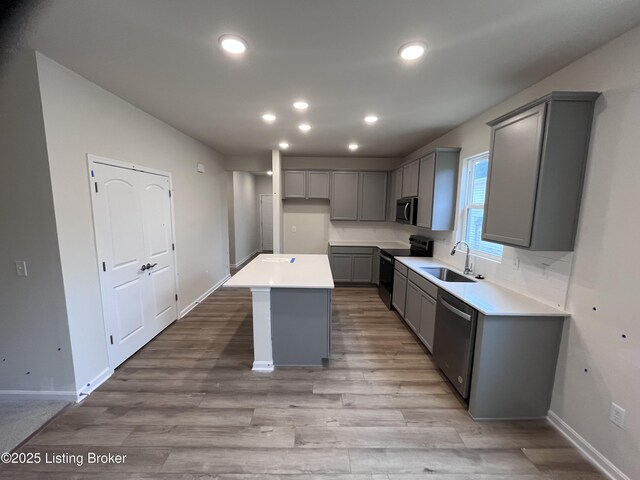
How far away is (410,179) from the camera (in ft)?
13.1

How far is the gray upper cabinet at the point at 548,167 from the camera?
1.64 meters

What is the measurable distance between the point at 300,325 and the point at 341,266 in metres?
2.61

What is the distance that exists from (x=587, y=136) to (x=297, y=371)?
9.57 feet

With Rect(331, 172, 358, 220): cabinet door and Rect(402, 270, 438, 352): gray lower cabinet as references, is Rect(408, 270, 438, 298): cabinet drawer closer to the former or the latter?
Rect(402, 270, 438, 352): gray lower cabinet

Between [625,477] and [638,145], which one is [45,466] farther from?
[638,145]

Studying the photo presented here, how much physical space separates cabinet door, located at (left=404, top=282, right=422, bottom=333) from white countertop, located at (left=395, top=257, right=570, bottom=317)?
1.32 ft

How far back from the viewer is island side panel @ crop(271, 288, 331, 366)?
245 centimetres

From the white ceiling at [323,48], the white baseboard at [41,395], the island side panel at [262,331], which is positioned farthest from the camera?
the island side panel at [262,331]

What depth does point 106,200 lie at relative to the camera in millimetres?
2301

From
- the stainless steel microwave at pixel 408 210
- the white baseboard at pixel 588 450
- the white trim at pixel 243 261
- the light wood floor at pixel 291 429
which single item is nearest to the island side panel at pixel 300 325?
the light wood floor at pixel 291 429

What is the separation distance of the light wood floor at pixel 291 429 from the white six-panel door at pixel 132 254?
0.38 m

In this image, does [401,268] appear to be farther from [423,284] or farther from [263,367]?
[263,367]

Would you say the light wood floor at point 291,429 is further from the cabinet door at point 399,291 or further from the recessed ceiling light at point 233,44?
the recessed ceiling light at point 233,44

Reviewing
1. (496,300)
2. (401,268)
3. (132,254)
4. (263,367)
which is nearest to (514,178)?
Answer: (496,300)
